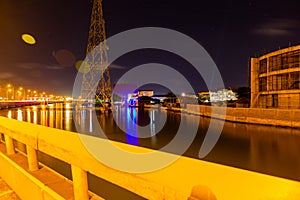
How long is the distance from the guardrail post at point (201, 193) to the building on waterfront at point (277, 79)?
41741 mm

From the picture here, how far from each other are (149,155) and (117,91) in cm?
13222

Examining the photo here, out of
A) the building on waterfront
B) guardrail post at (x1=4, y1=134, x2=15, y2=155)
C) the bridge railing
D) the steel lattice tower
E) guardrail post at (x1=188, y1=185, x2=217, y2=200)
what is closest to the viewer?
guardrail post at (x1=188, y1=185, x2=217, y2=200)

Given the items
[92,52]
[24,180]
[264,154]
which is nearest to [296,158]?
[264,154]

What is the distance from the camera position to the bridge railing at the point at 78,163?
1.73 meters

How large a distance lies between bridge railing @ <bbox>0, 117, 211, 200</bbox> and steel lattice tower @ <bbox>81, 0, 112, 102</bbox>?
54204 millimetres

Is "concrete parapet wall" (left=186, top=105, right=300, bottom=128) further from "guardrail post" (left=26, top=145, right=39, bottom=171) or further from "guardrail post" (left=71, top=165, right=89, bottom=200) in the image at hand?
"guardrail post" (left=71, top=165, right=89, bottom=200)

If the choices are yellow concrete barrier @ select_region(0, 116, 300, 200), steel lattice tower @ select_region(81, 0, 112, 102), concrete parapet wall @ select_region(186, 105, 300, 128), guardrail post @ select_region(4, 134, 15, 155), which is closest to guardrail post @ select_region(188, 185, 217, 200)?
yellow concrete barrier @ select_region(0, 116, 300, 200)

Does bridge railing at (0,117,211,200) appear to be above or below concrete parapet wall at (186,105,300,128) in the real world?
above

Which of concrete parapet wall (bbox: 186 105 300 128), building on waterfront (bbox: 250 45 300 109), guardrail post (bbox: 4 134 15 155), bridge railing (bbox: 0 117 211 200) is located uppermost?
building on waterfront (bbox: 250 45 300 109)

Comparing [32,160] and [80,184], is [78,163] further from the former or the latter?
[32,160]

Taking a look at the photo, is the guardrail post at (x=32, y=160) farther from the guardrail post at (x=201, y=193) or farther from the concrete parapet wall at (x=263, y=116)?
the concrete parapet wall at (x=263, y=116)

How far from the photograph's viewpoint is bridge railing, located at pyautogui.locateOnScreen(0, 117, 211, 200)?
173cm

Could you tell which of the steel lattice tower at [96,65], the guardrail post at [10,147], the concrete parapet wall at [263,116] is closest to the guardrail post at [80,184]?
the guardrail post at [10,147]

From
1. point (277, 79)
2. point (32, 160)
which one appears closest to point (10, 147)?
point (32, 160)
